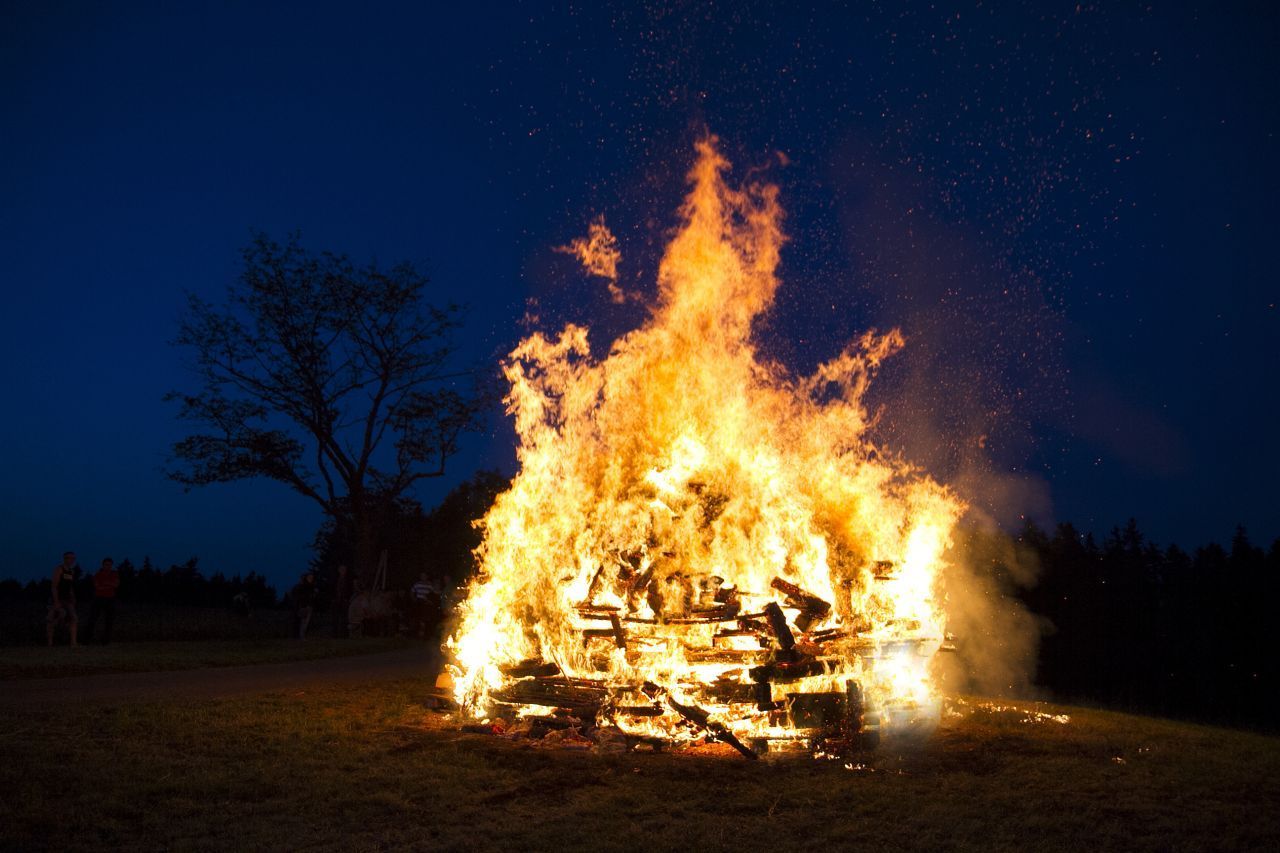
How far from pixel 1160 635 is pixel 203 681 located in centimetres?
3153

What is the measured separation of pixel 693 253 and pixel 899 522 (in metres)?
5.02

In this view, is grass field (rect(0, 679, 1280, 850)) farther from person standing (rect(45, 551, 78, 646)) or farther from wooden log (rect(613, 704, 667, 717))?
person standing (rect(45, 551, 78, 646))

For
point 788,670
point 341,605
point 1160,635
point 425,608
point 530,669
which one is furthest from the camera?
point 1160,635

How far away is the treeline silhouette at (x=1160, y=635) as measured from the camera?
29.3 m

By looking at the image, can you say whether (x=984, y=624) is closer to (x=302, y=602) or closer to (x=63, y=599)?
(x=302, y=602)

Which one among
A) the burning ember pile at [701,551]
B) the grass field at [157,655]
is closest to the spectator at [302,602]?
the grass field at [157,655]

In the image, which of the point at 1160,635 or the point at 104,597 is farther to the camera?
the point at 1160,635

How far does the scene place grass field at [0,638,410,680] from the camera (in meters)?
12.2

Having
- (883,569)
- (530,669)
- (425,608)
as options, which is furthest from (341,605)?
(883,569)

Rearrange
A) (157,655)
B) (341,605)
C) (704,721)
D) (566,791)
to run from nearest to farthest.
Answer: (566,791) < (704,721) < (157,655) < (341,605)

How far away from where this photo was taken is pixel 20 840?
4.85 m

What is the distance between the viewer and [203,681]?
37.7 feet

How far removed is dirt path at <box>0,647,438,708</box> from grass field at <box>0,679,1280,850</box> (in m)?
1.06

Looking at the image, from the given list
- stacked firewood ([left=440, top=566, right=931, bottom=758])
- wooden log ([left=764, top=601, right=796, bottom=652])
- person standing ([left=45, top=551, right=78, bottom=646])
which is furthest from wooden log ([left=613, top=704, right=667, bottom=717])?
person standing ([left=45, top=551, right=78, bottom=646])
